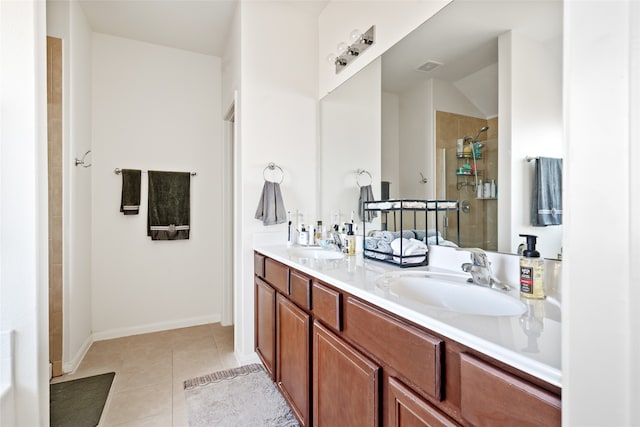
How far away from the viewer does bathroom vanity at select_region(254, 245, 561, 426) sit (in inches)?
22.1

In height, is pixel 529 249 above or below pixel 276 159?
below

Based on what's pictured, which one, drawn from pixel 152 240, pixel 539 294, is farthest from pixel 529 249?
pixel 152 240

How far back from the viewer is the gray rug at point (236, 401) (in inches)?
65.5

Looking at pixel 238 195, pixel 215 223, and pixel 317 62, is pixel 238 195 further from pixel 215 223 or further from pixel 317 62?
pixel 317 62

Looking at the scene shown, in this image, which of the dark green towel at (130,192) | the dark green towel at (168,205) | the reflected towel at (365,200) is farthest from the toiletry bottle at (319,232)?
the dark green towel at (130,192)

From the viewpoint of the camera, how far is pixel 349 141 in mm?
2188

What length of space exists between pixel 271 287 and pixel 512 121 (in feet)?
4.88

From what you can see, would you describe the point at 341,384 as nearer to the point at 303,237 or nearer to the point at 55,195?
the point at 303,237

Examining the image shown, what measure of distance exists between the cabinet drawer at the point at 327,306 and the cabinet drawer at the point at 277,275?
1.11 feet

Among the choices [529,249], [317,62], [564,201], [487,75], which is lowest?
[529,249]

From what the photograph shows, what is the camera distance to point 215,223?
3.20 metres

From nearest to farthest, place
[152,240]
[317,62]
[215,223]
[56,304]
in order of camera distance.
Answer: [56,304], [317,62], [152,240], [215,223]

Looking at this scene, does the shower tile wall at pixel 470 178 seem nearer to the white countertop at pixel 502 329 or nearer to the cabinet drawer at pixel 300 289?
the white countertop at pixel 502 329

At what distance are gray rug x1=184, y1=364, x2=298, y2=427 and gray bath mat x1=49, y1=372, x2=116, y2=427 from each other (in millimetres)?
492
